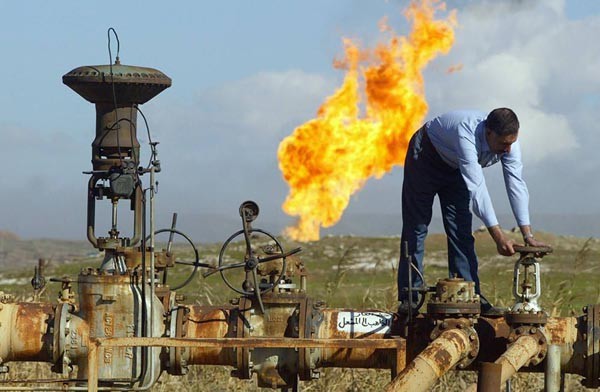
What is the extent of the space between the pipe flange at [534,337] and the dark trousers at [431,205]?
1.12 m

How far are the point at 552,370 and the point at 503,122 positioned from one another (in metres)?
1.95

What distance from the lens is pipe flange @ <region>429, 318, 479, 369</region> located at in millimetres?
8289

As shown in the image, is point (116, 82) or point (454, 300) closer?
point (454, 300)

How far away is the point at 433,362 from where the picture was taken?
737cm

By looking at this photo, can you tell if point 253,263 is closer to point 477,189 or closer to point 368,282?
point 477,189

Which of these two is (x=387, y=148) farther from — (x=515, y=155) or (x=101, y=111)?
A: (x=101, y=111)

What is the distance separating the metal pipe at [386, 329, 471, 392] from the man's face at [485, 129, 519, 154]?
161 centimetres

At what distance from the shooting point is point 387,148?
1103 cm

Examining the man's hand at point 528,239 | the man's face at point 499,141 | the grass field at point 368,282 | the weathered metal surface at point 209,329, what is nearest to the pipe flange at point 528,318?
the man's hand at point 528,239

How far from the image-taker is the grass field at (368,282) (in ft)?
37.9

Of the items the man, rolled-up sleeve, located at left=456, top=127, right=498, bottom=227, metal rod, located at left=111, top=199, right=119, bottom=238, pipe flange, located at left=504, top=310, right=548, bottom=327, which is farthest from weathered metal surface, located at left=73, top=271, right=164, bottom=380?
pipe flange, located at left=504, top=310, right=548, bottom=327

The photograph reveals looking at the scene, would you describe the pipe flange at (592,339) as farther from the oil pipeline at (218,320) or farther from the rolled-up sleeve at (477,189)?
the rolled-up sleeve at (477,189)

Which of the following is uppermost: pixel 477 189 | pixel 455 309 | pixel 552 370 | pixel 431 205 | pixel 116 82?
pixel 116 82

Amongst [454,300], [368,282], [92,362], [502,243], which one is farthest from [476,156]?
[368,282]
